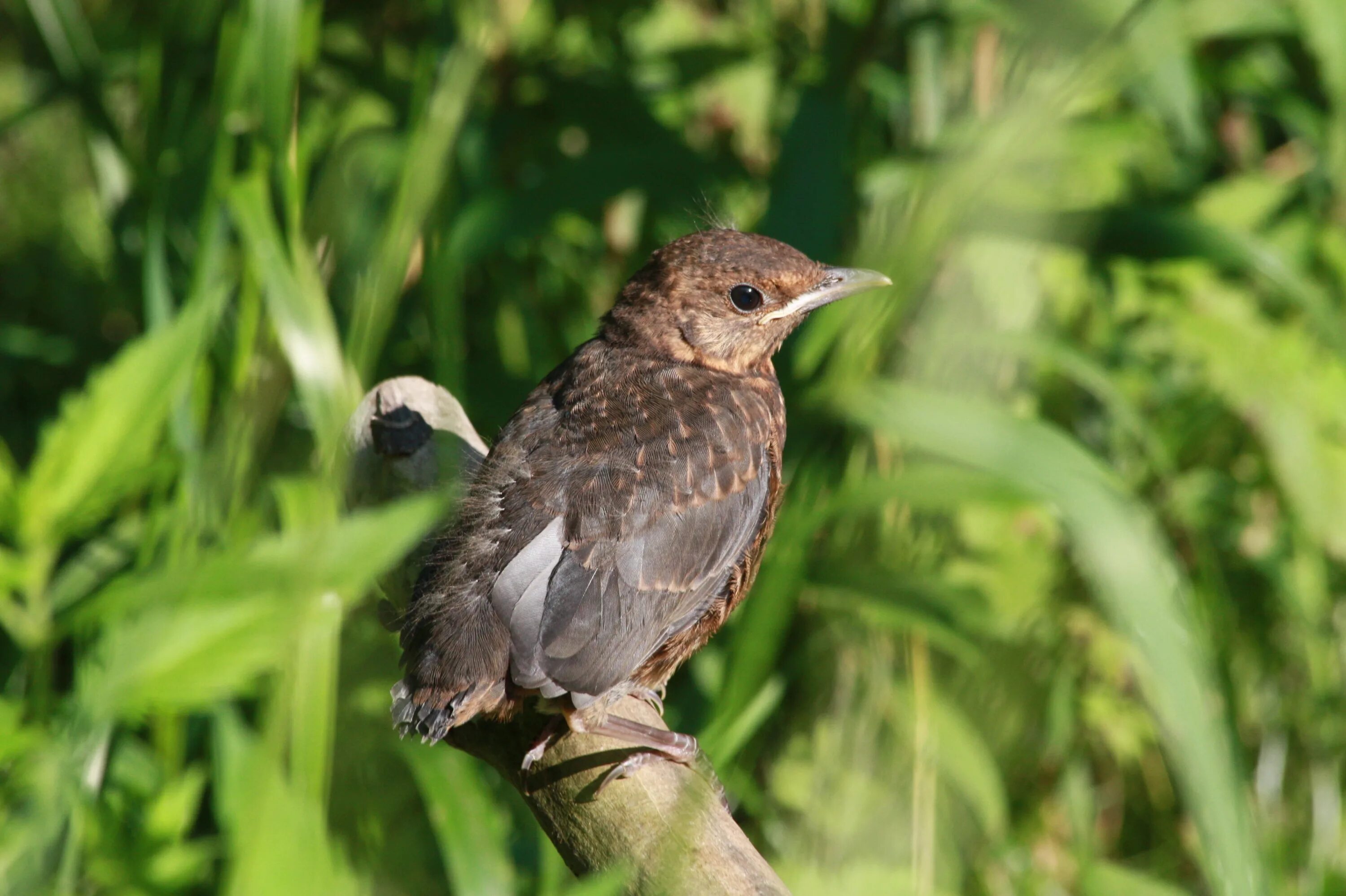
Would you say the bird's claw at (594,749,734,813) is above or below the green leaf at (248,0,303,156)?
below

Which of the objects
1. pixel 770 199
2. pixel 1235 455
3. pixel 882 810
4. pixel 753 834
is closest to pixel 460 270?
pixel 770 199

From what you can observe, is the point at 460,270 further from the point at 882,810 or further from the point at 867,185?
the point at 882,810

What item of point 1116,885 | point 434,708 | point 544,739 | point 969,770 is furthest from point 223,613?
point 1116,885

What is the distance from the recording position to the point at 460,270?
10.6ft

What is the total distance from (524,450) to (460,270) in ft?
3.03

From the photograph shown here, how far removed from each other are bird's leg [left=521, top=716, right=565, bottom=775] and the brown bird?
0.04 feet

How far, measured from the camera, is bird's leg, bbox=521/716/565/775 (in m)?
2.17

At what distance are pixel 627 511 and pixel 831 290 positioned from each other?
769 millimetres

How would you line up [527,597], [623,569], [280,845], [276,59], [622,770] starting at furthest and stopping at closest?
[276,59] < [623,569] < [527,597] < [622,770] < [280,845]

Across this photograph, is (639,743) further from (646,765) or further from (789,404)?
(789,404)

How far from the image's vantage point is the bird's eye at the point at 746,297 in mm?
2838

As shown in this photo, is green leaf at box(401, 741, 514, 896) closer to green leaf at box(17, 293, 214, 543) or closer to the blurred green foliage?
the blurred green foliage

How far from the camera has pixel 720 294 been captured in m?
2.84

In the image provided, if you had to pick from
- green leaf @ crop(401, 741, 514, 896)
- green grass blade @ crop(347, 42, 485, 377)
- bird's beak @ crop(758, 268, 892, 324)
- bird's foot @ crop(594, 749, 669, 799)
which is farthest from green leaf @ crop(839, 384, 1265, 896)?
green leaf @ crop(401, 741, 514, 896)
